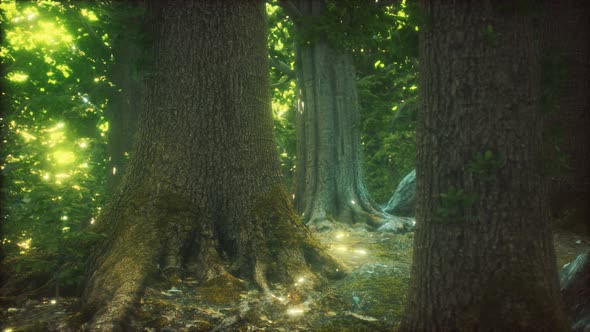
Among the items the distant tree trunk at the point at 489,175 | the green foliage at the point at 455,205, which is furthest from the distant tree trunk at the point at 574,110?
the green foliage at the point at 455,205

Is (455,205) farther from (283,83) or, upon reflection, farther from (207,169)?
(283,83)

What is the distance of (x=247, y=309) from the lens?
3.74 meters

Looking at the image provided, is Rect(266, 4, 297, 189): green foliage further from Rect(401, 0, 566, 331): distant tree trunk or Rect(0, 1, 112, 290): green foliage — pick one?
Rect(401, 0, 566, 331): distant tree trunk

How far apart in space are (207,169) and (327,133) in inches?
220

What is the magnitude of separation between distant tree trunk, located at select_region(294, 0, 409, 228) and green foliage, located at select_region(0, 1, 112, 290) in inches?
179

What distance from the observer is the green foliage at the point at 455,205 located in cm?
263

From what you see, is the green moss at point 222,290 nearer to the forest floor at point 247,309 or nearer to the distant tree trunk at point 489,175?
the forest floor at point 247,309

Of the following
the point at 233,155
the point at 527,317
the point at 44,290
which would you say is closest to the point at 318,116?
the point at 233,155

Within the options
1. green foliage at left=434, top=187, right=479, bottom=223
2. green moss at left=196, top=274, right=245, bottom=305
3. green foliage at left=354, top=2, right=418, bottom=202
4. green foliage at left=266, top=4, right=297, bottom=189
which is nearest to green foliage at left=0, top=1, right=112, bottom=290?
green moss at left=196, top=274, right=245, bottom=305

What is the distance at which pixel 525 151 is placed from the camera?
2662mm

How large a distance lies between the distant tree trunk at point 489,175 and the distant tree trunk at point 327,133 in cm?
662

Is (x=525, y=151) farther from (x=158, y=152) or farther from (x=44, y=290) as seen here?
(x=44, y=290)

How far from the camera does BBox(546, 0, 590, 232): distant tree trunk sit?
649 centimetres

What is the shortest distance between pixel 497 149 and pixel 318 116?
7.41 metres
